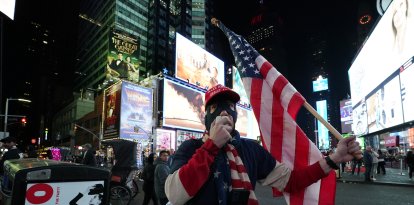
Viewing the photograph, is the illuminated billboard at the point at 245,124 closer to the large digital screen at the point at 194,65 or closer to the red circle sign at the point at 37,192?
the large digital screen at the point at 194,65

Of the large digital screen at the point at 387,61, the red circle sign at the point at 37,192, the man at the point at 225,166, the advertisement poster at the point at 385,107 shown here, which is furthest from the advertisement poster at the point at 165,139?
the man at the point at 225,166

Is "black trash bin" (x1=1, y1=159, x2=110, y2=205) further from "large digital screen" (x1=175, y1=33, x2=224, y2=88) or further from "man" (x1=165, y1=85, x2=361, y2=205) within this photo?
"large digital screen" (x1=175, y1=33, x2=224, y2=88)

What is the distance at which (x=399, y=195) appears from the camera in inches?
515

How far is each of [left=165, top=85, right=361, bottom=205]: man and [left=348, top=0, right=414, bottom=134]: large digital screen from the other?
746 inches

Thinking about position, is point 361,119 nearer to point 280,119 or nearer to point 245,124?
point 280,119

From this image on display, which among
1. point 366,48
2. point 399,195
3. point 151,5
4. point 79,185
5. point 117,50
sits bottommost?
point 399,195

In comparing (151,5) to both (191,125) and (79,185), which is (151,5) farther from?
(79,185)

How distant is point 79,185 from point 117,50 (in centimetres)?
5948

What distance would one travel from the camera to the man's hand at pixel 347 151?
8.16 ft

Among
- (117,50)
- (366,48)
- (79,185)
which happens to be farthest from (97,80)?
(79,185)

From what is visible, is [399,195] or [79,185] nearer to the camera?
[79,185]

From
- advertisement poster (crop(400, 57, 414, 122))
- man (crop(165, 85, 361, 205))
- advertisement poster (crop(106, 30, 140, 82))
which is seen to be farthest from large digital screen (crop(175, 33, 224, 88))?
man (crop(165, 85, 361, 205))

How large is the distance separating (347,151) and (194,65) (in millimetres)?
48024

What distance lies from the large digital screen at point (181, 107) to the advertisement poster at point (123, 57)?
18.1m
